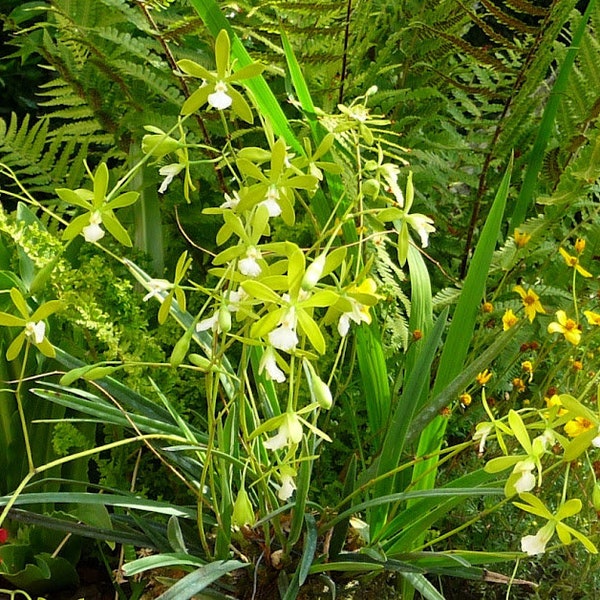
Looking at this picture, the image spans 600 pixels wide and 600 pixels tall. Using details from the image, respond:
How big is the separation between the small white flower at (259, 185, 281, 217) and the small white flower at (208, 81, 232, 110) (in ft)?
0.22

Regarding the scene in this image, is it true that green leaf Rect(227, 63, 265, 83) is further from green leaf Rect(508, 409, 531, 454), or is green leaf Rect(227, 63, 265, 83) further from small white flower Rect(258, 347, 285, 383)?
green leaf Rect(508, 409, 531, 454)

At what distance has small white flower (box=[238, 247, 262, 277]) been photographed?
51 centimetres

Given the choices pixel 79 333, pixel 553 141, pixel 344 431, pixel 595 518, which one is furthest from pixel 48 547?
pixel 553 141

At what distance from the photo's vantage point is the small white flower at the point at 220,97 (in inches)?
20.6

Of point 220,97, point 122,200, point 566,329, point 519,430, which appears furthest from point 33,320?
point 566,329

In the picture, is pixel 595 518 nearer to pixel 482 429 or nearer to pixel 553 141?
pixel 482 429

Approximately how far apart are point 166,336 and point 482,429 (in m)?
0.46

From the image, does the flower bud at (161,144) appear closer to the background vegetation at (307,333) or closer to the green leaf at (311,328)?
the background vegetation at (307,333)

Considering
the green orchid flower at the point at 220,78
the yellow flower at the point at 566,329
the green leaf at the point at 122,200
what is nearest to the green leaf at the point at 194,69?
the green orchid flower at the point at 220,78

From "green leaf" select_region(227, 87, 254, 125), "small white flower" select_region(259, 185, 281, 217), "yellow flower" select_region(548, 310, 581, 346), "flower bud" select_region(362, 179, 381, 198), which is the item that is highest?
"green leaf" select_region(227, 87, 254, 125)

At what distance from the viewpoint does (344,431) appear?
1029 millimetres

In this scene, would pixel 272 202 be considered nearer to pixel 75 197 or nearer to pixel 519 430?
pixel 75 197

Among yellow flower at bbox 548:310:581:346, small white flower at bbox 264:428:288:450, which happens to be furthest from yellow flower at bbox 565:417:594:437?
small white flower at bbox 264:428:288:450

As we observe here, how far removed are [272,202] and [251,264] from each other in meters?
0.05
